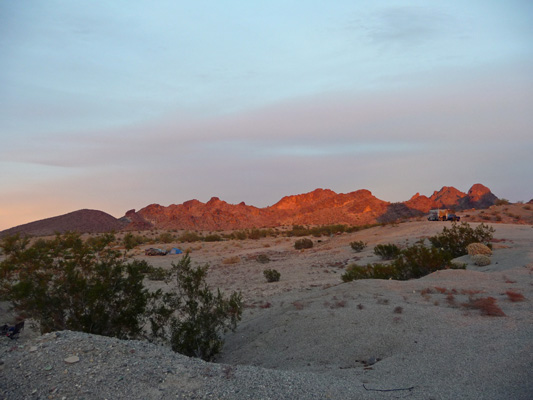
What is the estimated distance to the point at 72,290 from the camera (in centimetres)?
784

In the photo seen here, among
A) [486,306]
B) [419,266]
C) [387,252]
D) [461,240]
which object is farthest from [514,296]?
[387,252]

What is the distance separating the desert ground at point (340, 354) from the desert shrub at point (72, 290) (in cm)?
135

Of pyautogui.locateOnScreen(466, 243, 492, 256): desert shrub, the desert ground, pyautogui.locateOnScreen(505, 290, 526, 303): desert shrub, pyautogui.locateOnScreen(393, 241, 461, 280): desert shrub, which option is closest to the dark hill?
pyautogui.locateOnScreen(466, 243, 492, 256): desert shrub

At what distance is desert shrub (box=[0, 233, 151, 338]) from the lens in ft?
25.3

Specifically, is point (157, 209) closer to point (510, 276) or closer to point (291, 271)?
point (291, 271)

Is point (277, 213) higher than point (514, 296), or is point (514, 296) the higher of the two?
point (277, 213)

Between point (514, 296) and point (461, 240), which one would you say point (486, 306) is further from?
point (461, 240)

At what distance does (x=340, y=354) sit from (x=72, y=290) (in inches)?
210

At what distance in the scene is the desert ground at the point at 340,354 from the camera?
4.75m

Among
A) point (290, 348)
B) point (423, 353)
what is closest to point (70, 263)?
point (290, 348)

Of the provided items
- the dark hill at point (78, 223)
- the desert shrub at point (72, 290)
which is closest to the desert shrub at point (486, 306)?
the desert shrub at point (72, 290)

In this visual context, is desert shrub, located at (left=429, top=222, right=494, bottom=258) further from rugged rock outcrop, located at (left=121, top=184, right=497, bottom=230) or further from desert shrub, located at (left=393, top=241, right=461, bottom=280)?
rugged rock outcrop, located at (left=121, top=184, right=497, bottom=230)

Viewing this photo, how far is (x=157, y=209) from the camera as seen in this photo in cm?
10356

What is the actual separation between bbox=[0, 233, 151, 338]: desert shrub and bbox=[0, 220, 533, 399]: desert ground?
135 cm
